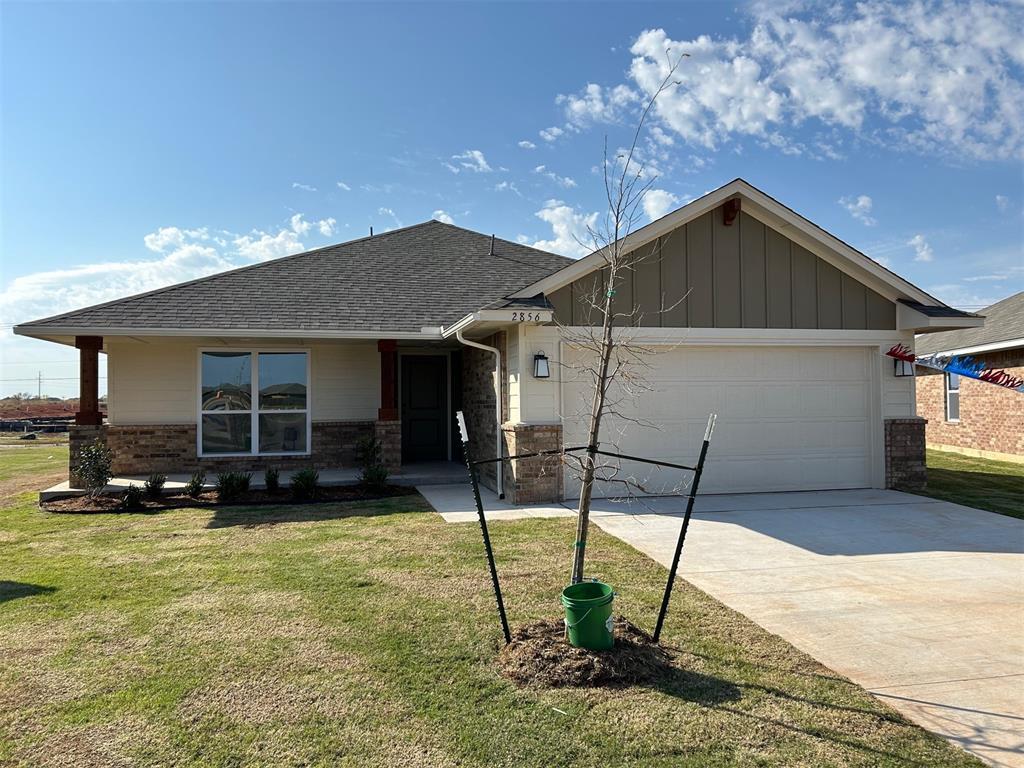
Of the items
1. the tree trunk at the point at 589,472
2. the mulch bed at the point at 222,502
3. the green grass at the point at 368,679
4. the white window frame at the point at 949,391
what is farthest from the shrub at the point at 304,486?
the white window frame at the point at 949,391

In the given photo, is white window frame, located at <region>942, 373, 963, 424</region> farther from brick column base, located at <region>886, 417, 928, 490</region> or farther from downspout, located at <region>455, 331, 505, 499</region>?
downspout, located at <region>455, 331, 505, 499</region>

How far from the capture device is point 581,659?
3.59m

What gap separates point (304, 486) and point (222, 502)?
117 cm

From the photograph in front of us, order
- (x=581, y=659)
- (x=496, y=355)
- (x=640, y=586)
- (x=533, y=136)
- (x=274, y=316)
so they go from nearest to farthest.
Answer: (x=581, y=659) → (x=640, y=586) → (x=496, y=355) → (x=274, y=316) → (x=533, y=136)

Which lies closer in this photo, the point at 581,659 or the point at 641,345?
the point at 581,659

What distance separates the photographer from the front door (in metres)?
13.4

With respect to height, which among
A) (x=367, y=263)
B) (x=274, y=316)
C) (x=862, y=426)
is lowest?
(x=862, y=426)

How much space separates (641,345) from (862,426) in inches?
156

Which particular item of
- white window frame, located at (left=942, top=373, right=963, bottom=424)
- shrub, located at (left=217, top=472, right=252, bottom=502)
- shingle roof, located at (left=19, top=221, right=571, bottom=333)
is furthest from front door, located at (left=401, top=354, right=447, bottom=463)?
white window frame, located at (left=942, top=373, right=963, bottom=424)

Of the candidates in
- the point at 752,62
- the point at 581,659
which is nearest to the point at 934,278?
the point at 752,62

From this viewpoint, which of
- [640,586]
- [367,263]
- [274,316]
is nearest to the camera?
[640,586]

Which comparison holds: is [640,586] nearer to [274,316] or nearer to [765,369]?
[765,369]

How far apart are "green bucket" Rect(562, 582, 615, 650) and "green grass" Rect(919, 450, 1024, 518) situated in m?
7.30

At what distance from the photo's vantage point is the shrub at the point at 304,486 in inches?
372
